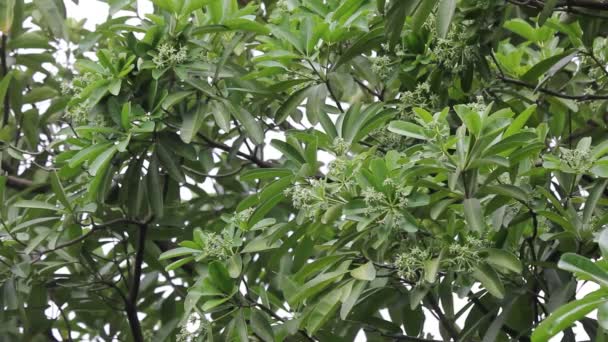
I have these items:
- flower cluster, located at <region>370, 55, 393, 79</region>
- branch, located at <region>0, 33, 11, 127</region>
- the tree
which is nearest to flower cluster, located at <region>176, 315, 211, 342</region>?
the tree

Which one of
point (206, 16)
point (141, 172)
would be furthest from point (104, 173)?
point (206, 16)

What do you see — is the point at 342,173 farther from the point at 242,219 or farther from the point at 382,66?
the point at 382,66

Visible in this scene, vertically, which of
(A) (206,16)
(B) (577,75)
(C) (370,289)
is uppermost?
(A) (206,16)

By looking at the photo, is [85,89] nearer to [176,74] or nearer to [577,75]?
[176,74]

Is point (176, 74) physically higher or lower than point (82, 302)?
higher

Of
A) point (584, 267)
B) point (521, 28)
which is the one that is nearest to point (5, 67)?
point (521, 28)

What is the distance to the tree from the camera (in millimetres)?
2141

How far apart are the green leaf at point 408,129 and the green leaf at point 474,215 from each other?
0.16m

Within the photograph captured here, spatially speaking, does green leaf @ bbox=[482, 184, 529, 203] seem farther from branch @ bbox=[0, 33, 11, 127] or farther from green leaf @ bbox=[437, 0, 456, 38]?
branch @ bbox=[0, 33, 11, 127]

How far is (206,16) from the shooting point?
271 cm

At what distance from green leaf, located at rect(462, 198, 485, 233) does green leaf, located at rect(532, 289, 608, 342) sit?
45cm

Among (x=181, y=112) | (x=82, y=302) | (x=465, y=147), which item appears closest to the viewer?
(x=465, y=147)

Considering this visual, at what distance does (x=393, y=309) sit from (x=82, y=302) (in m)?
1.12

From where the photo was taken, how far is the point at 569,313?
158cm
